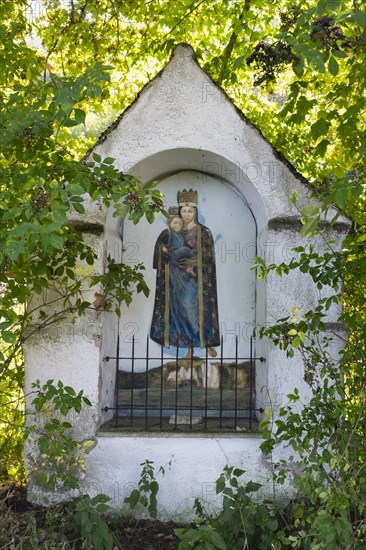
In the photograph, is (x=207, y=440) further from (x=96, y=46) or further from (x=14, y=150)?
(x=96, y=46)

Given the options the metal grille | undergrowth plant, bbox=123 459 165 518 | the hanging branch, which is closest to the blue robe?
the metal grille

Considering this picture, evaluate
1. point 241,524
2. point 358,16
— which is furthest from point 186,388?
point 358,16

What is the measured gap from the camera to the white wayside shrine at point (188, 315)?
18.4 ft

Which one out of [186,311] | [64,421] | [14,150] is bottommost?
[64,421]

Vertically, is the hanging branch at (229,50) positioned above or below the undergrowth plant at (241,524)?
above

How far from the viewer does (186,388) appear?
20.5 feet

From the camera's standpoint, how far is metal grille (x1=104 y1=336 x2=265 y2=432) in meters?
6.11

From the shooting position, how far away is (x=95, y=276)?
558 cm

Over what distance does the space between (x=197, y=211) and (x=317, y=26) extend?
271 centimetres

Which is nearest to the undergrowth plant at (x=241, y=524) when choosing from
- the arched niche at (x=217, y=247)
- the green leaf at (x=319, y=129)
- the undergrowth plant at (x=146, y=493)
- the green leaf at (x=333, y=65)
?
the undergrowth plant at (x=146, y=493)

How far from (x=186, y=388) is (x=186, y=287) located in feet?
2.75

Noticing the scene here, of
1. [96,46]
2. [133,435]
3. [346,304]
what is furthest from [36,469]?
[96,46]

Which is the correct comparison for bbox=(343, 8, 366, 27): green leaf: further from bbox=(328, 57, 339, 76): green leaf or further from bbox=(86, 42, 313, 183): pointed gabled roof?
bbox=(86, 42, 313, 183): pointed gabled roof

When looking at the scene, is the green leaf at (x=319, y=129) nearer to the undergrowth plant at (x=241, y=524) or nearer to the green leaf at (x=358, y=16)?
the green leaf at (x=358, y=16)
